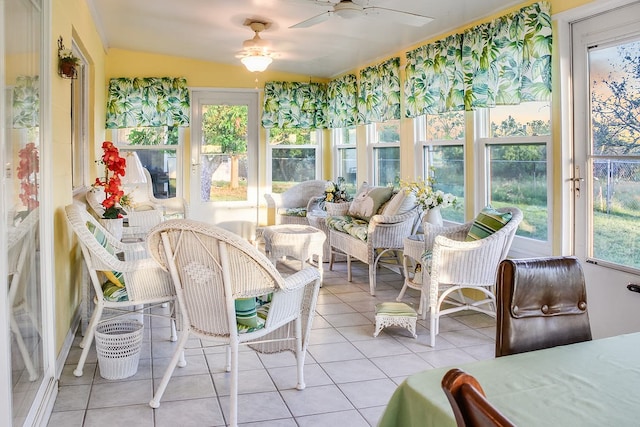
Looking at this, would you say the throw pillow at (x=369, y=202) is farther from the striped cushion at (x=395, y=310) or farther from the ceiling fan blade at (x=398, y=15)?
the ceiling fan blade at (x=398, y=15)

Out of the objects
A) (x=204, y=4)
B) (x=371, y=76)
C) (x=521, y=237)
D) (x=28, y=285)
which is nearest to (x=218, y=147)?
(x=371, y=76)

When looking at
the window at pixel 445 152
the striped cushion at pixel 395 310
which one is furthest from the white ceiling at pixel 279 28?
the striped cushion at pixel 395 310

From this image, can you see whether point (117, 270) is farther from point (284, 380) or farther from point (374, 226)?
point (374, 226)

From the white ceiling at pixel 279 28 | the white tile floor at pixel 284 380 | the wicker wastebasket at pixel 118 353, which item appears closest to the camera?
the white tile floor at pixel 284 380

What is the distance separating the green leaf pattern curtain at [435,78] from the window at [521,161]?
1.05 feet

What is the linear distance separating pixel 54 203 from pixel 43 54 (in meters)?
0.80

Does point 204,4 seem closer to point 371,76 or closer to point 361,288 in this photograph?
point 371,76

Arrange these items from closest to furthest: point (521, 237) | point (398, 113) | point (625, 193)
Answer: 1. point (625, 193)
2. point (521, 237)
3. point (398, 113)

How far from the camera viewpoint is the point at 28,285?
97.0 inches

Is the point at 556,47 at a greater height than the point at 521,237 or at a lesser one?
greater

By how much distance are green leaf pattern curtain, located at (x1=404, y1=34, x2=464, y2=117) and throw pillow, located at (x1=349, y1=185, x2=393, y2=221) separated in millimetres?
810

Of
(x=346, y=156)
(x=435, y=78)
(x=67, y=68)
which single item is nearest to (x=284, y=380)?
(x=67, y=68)

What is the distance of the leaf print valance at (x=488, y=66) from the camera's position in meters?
3.78

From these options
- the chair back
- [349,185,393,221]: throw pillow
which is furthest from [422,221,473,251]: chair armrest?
the chair back
